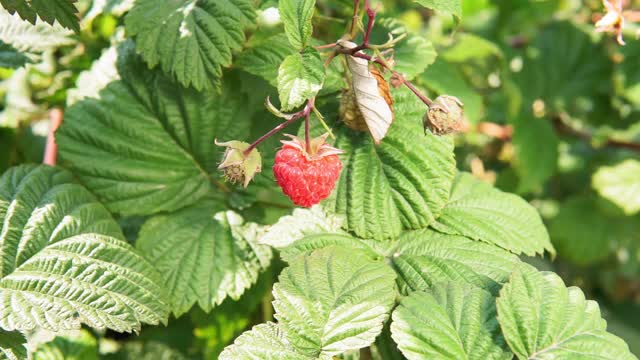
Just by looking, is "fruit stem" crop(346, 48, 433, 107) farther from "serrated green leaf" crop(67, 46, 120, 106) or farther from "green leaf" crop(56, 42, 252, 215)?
"serrated green leaf" crop(67, 46, 120, 106)

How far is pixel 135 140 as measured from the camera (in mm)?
1217

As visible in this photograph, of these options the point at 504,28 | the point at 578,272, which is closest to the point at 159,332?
the point at 504,28

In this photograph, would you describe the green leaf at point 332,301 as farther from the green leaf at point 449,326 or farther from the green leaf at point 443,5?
the green leaf at point 443,5

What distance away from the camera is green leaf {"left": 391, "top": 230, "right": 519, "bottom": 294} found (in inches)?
41.1

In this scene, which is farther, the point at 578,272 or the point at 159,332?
the point at 578,272

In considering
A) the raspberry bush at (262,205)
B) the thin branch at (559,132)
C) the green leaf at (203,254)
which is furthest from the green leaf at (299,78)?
the thin branch at (559,132)

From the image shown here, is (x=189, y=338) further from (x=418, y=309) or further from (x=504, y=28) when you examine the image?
(x=504, y=28)

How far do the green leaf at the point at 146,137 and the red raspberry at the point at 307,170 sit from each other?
0.84 feet

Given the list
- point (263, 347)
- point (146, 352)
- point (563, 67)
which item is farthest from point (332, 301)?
point (563, 67)

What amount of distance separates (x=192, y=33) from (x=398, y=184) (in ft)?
1.33

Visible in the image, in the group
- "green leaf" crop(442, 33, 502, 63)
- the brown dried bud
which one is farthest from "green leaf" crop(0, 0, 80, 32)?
"green leaf" crop(442, 33, 502, 63)

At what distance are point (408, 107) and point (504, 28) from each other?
1175 millimetres

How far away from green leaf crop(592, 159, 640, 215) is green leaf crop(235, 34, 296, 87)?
46.5 inches

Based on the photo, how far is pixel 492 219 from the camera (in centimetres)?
118
